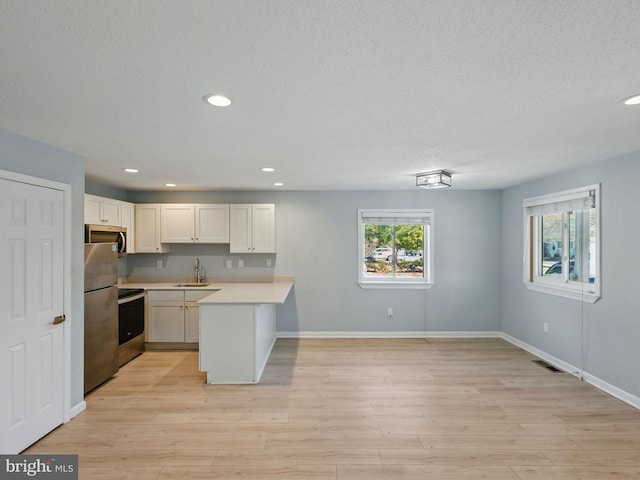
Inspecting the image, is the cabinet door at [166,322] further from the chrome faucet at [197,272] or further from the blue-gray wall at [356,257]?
the blue-gray wall at [356,257]

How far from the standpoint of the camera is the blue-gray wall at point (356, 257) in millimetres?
5078

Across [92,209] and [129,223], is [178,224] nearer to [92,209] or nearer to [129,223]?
[129,223]

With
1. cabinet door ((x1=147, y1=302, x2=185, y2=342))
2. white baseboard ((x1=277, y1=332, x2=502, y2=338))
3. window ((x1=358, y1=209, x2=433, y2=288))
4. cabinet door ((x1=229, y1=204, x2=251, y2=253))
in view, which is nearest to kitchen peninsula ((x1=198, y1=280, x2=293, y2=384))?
cabinet door ((x1=147, y1=302, x2=185, y2=342))

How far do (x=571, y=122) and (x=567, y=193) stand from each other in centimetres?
193

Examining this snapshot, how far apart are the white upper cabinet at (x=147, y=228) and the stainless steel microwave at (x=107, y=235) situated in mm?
414

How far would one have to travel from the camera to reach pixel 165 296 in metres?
4.53

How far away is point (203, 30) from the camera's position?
1216 millimetres

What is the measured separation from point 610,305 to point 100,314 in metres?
5.20

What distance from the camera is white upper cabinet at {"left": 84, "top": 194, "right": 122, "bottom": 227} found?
151 inches

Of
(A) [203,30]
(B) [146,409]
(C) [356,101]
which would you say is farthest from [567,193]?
(B) [146,409]

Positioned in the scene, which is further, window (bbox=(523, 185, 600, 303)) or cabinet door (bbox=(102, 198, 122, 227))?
cabinet door (bbox=(102, 198, 122, 227))

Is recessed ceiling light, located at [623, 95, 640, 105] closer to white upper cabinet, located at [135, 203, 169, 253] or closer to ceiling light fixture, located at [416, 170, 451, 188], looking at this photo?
ceiling light fixture, located at [416, 170, 451, 188]

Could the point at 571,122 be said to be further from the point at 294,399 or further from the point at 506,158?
the point at 294,399

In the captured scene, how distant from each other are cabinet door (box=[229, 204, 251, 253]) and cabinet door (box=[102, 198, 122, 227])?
4.90 ft
